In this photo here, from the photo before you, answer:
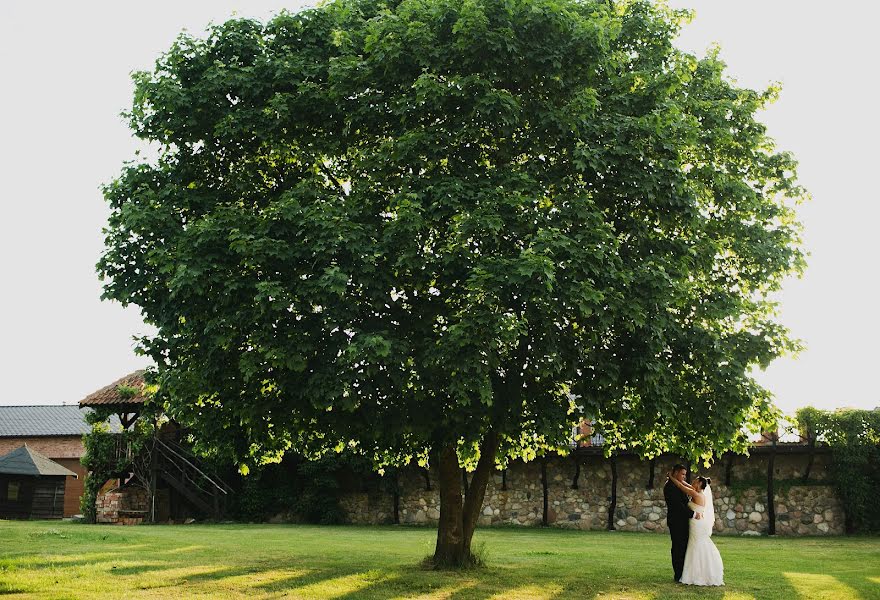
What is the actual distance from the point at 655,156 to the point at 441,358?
4.57 metres

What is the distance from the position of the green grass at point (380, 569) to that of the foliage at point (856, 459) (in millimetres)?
3405

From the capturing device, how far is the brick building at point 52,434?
52.4m

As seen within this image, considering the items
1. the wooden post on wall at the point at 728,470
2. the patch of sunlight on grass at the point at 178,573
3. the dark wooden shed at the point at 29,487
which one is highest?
the wooden post on wall at the point at 728,470

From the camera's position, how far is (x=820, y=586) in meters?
11.9

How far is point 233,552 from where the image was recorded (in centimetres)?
1650

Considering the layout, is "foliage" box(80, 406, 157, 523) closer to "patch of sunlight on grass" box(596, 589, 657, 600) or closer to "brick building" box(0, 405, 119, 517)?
"brick building" box(0, 405, 119, 517)

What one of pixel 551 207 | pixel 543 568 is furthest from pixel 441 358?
pixel 543 568

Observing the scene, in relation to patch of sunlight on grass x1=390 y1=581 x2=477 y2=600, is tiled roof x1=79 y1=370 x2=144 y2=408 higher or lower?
higher

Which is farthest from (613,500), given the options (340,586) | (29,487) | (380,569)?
(29,487)

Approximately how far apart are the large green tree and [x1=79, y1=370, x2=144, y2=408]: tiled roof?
20.2 m

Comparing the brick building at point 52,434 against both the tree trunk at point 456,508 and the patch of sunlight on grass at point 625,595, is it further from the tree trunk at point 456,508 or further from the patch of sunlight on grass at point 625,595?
the patch of sunlight on grass at point 625,595

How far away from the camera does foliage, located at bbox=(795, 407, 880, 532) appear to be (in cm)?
2428

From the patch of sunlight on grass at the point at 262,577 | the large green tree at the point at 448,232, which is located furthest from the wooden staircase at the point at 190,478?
the large green tree at the point at 448,232

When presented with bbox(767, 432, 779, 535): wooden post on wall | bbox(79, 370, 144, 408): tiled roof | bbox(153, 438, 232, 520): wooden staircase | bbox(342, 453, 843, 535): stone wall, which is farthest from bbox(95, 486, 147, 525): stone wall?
bbox(767, 432, 779, 535): wooden post on wall
